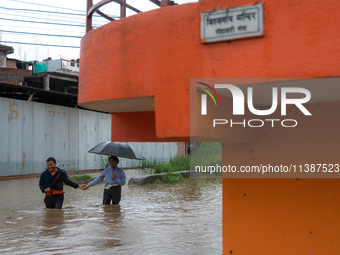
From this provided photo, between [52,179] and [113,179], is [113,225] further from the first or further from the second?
[52,179]

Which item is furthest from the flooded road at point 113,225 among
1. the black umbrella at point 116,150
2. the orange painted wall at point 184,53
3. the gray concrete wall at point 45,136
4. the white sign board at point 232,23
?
the white sign board at point 232,23

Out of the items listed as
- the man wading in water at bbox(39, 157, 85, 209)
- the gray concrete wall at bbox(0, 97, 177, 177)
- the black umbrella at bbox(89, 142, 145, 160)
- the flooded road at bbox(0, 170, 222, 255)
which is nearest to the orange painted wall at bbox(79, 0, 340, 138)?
the flooded road at bbox(0, 170, 222, 255)

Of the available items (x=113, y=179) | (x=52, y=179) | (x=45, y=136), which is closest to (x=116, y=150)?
(x=113, y=179)

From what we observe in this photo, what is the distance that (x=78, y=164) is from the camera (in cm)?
1895

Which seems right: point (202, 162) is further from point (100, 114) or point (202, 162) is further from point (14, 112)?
point (14, 112)

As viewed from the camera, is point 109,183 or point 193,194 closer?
point 109,183

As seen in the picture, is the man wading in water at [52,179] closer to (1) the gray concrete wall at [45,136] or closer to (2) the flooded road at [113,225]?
(2) the flooded road at [113,225]

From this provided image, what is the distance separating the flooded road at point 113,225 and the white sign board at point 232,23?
3669mm

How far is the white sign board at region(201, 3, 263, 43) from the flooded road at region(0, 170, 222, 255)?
367 centimetres

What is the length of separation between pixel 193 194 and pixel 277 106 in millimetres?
9553

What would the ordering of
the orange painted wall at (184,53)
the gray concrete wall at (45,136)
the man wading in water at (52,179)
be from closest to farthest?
the orange painted wall at (184,53) → the man wading in water at (52,179) → the gray concrete wall at (45,136)

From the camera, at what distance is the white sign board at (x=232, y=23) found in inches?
127

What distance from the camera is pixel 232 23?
3303 mm

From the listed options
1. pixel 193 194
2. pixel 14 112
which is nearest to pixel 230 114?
pixel 193 194
